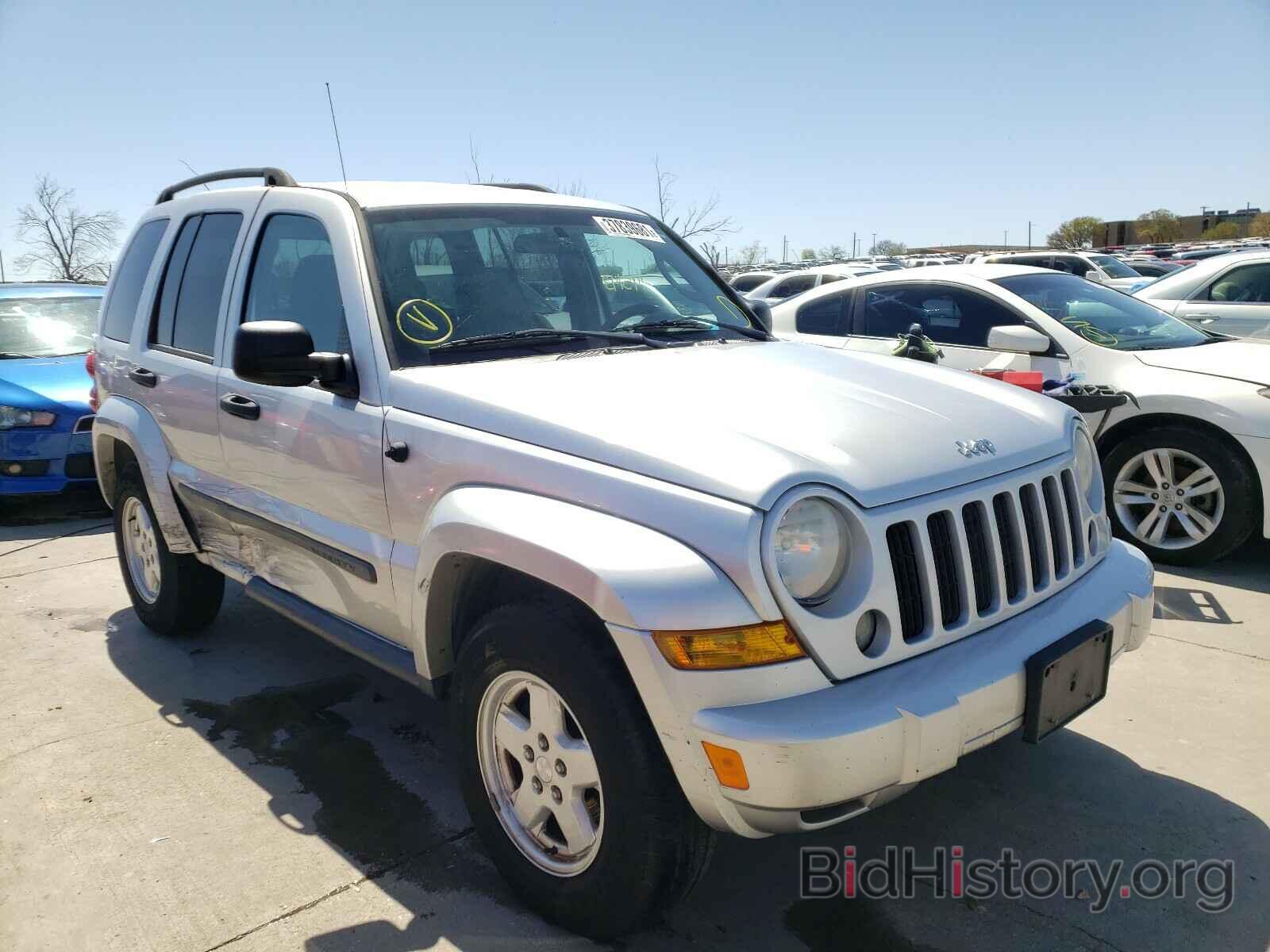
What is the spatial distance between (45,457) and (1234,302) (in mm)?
9373

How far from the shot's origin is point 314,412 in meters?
3.18

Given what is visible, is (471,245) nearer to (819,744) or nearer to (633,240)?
(633,240)

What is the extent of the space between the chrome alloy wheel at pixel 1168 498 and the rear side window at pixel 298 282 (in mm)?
4340

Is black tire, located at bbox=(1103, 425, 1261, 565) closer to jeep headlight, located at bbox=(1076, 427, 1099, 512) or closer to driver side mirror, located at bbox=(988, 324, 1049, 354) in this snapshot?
driver side mirror, located at bbox=(988, 324, 1049, 354)

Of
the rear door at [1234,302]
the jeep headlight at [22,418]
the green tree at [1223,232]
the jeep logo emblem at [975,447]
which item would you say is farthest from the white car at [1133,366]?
the green tree at [1223,232]

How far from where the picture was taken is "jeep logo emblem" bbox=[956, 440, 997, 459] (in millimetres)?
2586

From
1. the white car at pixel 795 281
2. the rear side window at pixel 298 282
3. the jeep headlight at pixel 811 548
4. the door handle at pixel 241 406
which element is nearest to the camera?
the jeep headlight at pixel 811 548

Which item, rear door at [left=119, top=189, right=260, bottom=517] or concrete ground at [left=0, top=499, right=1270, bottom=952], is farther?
rear door at [left=119, top=189, right=260, bottom=517]

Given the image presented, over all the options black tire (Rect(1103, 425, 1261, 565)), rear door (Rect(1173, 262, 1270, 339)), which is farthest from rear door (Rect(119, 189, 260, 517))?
rear door (Rect(1173, 262, 1270, 339))

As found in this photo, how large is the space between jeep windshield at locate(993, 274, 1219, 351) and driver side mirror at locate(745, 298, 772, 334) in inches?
104

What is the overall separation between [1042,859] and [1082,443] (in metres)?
1.23

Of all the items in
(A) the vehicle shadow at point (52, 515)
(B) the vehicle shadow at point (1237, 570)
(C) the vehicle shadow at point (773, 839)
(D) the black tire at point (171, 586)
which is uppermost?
(D) the black tire at point (171, 586)

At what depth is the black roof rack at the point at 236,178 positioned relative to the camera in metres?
3.76

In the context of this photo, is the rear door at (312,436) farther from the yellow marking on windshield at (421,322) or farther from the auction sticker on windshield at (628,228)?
the auction sticker on windshield at (628,228)
